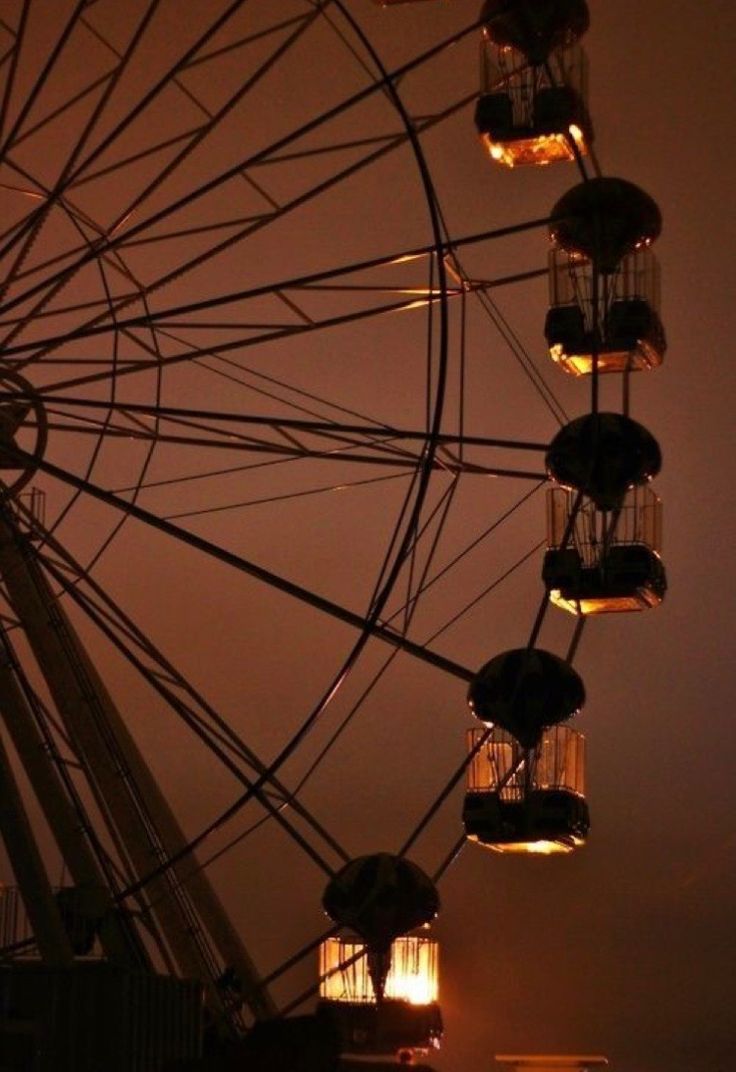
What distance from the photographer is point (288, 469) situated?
85.6 ft

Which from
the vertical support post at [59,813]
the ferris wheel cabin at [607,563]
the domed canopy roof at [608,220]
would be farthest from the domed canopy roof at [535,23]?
the vertical support post at [59,813]

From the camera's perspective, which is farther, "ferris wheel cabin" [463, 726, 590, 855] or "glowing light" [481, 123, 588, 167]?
"glowing light" [481, 123, 588, 167]

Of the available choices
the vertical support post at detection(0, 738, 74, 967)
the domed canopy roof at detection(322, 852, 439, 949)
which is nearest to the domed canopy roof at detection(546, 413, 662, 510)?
the domed canopy roof at detection(322, 852, 439, 949)

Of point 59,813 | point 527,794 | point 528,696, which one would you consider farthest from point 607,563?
point 59,813

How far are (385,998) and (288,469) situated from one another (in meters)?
8.17

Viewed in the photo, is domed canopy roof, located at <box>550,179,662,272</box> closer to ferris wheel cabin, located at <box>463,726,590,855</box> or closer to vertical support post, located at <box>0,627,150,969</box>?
ferris wheel cabin, located at <box>463,726,590,855</box>

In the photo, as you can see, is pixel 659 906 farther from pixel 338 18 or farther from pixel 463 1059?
pixel 338 18

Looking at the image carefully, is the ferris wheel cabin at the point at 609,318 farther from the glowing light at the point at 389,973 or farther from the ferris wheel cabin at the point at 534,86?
the glowing light at the point at 389,973

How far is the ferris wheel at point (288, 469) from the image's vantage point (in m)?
17.6

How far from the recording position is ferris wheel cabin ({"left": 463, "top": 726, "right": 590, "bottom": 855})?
56.9ft

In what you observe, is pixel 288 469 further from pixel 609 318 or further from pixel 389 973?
pixel 609 318

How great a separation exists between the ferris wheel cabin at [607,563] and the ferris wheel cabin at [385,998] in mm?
2548

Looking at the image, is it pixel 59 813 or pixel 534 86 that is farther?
pixel 534 86

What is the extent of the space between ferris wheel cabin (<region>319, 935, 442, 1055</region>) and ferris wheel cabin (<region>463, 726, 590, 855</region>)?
3.66 ft
